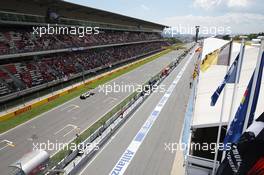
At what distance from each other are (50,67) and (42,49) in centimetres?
343

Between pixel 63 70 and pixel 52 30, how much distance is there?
718 cm

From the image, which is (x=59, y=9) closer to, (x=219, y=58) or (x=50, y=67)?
(x=50, y=67)

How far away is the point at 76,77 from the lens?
125 ft

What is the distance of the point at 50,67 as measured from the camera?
35250 millimetres

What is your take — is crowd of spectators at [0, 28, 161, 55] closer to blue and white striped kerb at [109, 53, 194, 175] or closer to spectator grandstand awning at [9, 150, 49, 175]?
spectator grandstand awning at [9, 150, 49, 175]

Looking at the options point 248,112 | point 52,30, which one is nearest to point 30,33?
point 52,30

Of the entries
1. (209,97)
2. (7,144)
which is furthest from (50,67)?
(209,97)

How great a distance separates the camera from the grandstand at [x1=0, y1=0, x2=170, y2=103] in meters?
28.5

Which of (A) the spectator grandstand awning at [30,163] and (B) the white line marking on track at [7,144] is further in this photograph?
(B) the white line marking on track at [7,144]

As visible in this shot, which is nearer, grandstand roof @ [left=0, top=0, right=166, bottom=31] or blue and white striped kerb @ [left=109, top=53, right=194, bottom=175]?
blue and white striped kerb @ [left=109, top=53, right=194, bottom=175]

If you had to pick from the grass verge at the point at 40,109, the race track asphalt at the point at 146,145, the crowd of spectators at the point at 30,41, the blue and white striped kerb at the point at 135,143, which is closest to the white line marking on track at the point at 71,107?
the grass verge at the point at 40,109

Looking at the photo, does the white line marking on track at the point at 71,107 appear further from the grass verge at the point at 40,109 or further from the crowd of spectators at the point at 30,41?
the crowd of spectators at the point at 30,41

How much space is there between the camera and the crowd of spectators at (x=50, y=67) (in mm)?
28094

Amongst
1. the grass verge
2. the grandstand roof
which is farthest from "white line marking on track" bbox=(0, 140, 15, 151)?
the grandstand roof
